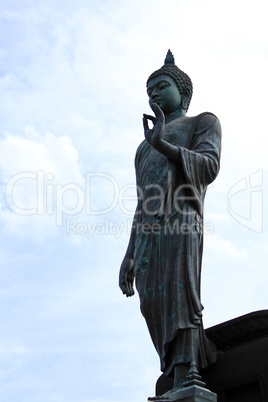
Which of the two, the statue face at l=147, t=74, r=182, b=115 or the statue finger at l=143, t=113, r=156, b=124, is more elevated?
the statue face at l=147, t=74, r=182, b=115

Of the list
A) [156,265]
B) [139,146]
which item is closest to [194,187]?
[156,265]

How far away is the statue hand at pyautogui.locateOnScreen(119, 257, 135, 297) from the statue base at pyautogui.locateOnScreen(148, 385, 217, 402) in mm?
1762

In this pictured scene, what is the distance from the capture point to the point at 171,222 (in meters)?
7.31

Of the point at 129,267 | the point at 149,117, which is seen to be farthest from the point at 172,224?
the point at 149,117

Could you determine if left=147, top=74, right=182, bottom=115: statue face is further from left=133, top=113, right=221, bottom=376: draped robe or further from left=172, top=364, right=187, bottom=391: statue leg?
left=172, top=364, right=187, bottom=391: statue leg

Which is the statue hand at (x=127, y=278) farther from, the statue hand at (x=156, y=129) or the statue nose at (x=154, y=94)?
the statue nose at (x=154, y=94)

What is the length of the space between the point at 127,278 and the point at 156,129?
1861 millimetres

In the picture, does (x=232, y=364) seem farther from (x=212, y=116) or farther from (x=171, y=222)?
(x=212, y=116)

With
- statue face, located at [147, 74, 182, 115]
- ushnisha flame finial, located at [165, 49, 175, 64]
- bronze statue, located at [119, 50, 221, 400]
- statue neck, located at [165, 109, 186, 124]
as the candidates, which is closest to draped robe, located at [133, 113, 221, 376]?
bronze statue, located at [119, 50, 221, 400]

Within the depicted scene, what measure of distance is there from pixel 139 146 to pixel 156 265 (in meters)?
2.19

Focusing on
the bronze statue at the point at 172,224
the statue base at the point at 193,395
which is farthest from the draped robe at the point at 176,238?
the statue base at the point at 193,395

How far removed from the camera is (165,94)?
8422mm

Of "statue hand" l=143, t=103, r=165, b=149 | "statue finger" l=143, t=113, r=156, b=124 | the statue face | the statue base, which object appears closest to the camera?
the statue base

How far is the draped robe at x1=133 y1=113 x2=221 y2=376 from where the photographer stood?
668cm
